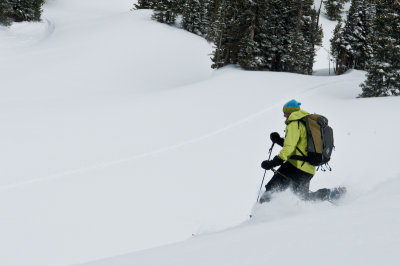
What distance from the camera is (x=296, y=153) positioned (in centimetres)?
495

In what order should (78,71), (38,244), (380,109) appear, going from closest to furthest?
(38,244)
(380,109)
(78,71)

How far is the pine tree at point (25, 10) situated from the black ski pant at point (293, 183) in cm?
3700

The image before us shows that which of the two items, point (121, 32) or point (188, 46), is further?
point (188, 46)

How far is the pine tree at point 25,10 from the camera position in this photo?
34197 millimetres

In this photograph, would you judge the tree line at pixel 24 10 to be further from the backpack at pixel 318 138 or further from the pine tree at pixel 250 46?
the backpack at pixel 318 138

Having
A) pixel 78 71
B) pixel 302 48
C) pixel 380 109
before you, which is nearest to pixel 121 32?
pixel 78 71

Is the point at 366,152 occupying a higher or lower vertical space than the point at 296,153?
lower

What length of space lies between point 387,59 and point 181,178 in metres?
15.4

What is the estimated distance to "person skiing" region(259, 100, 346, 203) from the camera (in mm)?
4719

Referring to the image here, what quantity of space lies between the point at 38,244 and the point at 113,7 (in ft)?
204

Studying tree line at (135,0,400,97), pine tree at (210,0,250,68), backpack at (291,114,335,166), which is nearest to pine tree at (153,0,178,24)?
tree line at (135,0,400,97)

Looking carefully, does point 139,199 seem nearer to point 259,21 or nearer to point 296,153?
point 296,153

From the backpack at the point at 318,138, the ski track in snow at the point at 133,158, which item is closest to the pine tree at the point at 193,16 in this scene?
the ski track in snow at the point at 133,158

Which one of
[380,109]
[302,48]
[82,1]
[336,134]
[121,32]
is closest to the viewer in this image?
[336,134]
